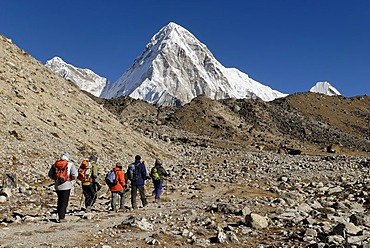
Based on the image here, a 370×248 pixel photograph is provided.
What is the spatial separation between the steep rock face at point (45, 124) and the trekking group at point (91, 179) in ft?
25.1

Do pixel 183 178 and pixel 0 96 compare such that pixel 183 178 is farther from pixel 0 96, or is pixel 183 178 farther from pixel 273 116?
pixel 273 116

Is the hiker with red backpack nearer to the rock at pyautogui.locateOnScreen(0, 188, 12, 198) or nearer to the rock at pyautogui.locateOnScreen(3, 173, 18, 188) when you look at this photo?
the rock at pyautogui.locateOnScreen(0, 188, 12, 198)

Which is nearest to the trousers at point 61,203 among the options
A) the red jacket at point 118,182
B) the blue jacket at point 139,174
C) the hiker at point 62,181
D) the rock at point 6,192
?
the hiker at point 62,181

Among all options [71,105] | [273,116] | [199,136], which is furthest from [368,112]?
[71,105]

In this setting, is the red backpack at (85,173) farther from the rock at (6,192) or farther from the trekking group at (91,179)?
the rock at (6,192)

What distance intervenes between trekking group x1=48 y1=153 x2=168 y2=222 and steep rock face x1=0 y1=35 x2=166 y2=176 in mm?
7645

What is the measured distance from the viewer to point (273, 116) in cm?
9081

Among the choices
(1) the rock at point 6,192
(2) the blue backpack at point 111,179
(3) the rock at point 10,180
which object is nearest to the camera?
(2) the blue backpack at point 111,179

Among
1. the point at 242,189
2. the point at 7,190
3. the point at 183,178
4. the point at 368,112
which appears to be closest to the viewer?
the point at 7,190

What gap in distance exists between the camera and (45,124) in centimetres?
3091

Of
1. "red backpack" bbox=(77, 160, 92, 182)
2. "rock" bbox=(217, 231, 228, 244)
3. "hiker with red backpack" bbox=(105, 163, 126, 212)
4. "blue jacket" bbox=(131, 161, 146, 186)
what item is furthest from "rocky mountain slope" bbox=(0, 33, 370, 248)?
"red backpack" bbox=(77, 160, 92, 182)

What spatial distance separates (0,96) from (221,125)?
2118 inches

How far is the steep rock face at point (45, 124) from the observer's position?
25234 mm

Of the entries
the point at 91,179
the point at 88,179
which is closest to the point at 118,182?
the point at 91,179
